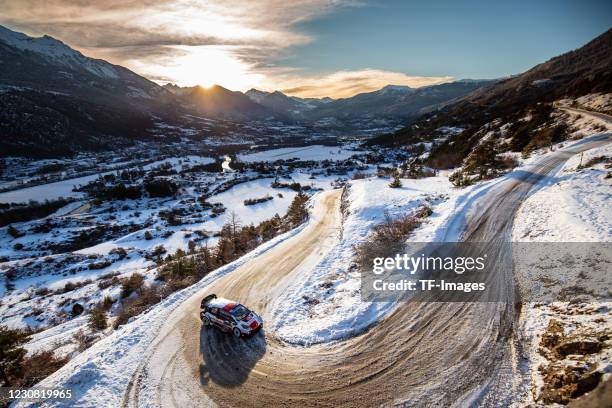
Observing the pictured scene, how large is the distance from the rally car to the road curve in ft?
1.53

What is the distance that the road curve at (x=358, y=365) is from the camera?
10.4m

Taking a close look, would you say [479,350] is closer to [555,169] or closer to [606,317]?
[606,317]

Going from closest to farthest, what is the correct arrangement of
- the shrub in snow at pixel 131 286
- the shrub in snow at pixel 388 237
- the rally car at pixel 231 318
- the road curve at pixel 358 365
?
1. the road curve at pixel 358 365
2. the rally car at pixel 231 318
3. the shrub in snow at pixel 388 237
4. the shrub in snow at pixel 131 286

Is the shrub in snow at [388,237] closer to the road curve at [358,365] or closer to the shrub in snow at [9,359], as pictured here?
the road curve at [358,365]

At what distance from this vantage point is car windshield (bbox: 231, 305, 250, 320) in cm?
1512

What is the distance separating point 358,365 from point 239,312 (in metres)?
6.55

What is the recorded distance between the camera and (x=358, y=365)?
11961 mm

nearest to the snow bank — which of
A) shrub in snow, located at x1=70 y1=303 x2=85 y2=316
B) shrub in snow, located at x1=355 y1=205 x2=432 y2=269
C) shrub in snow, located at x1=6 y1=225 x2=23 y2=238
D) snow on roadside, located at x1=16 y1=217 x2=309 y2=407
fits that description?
shrub in snow, located at x1=355 y1=205 x2=432 y2=269

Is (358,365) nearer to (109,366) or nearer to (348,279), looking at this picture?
(348,279)

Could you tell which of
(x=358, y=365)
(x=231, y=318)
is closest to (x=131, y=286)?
(x=231, y=318)

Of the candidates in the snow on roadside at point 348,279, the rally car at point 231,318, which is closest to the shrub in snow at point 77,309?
the rally car at point 231,318

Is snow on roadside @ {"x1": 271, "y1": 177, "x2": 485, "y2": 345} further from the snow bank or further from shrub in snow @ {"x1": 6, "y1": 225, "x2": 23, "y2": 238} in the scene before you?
shrub in snow @ {"x1": 6, "y1": 225, "x2": 23, "y2": 238}

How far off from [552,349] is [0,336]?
75.9 ft

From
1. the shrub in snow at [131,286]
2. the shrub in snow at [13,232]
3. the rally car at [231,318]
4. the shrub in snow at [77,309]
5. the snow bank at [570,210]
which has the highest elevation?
the snow bank at [570,210]
